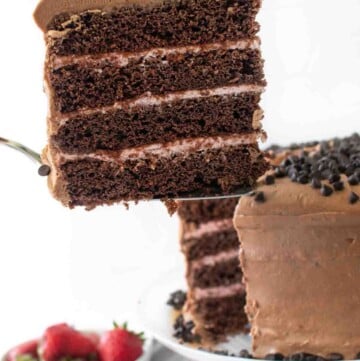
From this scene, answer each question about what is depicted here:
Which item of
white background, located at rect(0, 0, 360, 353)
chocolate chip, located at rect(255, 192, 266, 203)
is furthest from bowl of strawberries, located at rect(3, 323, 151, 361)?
chocolate chip, located at rect(255, 192, 266, 203)

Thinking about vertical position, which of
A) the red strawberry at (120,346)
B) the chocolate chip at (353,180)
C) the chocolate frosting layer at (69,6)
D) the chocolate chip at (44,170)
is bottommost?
the red strawberry at (120,346)

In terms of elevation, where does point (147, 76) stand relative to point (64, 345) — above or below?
above

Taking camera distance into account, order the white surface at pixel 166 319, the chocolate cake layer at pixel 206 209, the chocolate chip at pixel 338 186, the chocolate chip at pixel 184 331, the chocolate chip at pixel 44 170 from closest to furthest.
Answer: the chocolate chip at pixel 44 170
the chocolate chip at pixel 338 186
the white surface at pixel 166 319
the chocolate chip at pixel 184 331
the chocolate cake layer at pixel 206 209

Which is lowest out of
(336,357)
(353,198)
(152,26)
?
(336,357)

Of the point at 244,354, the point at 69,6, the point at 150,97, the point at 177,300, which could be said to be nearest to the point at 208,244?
the point at 177,300

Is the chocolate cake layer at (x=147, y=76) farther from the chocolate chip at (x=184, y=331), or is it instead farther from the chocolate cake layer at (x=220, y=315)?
the chocolate cake layer at (x=220, y=315)

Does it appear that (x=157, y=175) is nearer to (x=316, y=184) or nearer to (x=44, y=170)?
(x=44, y=170)

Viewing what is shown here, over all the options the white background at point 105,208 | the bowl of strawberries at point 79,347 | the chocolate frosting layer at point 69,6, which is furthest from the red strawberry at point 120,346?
the chocolate frosting layer at point 69,6
